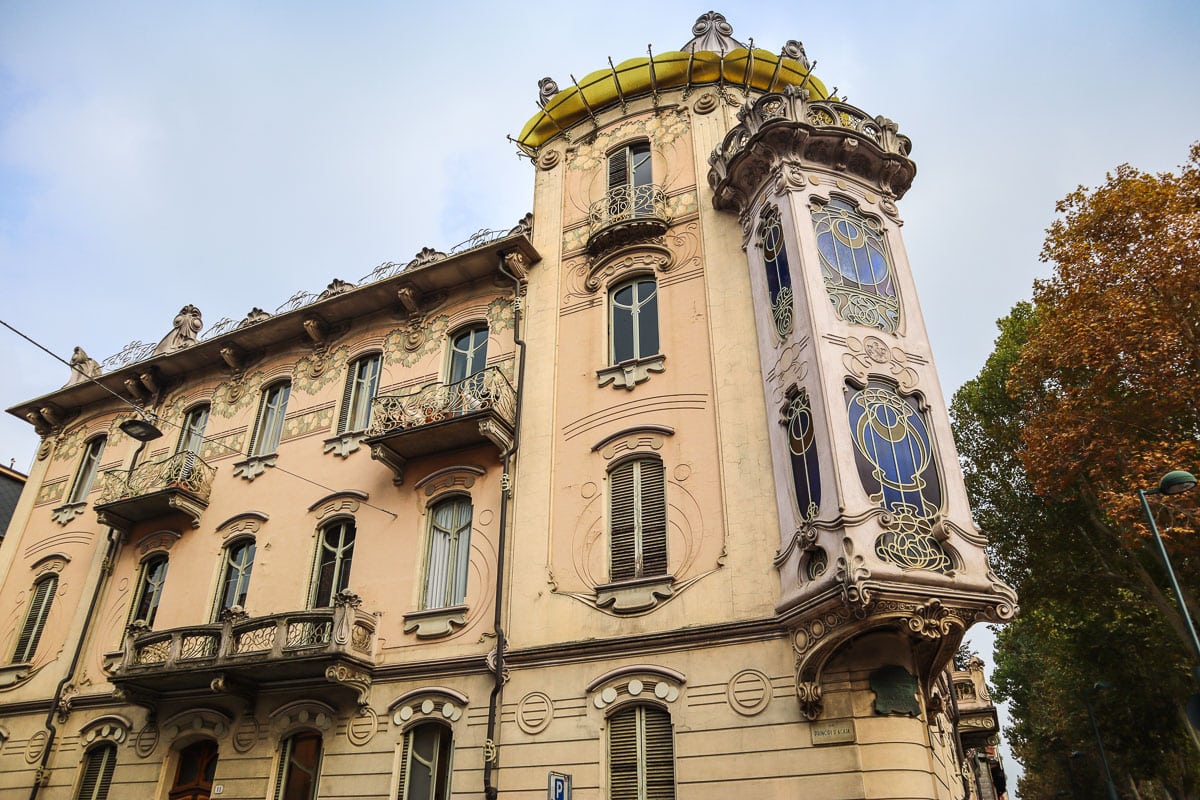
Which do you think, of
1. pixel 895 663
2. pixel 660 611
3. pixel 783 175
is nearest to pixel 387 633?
pixel 660 611

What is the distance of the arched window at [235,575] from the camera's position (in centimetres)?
1752

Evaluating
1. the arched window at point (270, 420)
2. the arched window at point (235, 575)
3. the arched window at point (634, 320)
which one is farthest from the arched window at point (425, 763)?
the arched window at point (270, 420)

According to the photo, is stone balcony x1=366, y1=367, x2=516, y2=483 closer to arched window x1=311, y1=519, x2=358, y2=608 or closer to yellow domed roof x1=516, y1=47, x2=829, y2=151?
arched window x1=311, y1=519, x2=358, y2=608

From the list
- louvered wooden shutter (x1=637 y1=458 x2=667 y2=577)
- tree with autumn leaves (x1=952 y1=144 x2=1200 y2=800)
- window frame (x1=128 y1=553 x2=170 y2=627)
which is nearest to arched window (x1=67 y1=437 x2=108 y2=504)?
window frame (x1=128 y1=553 x2=170 y2=627)

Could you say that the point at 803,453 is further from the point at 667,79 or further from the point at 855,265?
the point at 667,79

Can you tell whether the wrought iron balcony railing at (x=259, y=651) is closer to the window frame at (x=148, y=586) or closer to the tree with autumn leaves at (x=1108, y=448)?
the window frame at (x=148, y=586)

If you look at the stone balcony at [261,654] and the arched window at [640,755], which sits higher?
the stone balcony at [261,654]

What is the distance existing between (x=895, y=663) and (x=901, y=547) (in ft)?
5.26

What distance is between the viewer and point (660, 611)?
12.7 m

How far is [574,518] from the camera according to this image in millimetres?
14375

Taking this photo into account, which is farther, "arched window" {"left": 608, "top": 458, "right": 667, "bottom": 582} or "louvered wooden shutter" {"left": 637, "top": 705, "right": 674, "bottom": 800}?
"arched window" {"left": 608, "top": 458, "right": 667, "bottom": 582}

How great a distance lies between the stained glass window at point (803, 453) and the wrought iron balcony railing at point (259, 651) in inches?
325

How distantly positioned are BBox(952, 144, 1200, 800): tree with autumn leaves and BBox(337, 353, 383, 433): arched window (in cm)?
1523

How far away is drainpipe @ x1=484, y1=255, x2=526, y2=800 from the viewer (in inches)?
501
